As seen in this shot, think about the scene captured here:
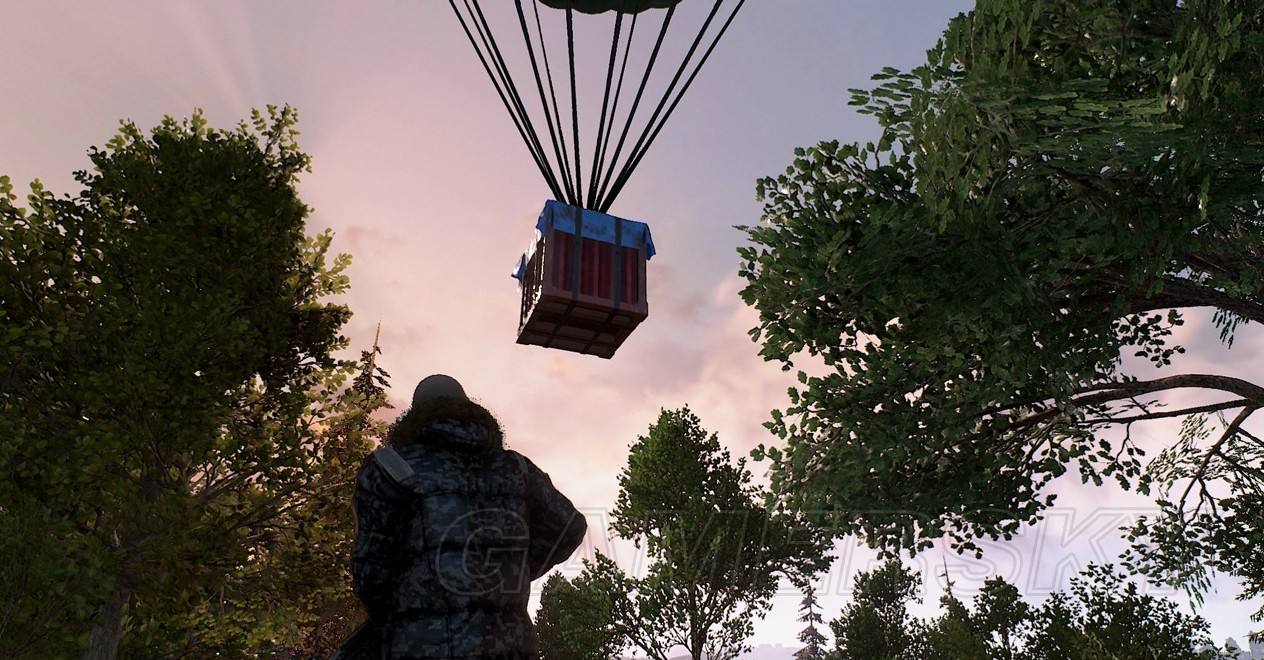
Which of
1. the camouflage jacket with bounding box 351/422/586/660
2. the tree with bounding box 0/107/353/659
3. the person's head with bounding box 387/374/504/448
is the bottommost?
the camouflage jacket with bounding box 351/422/586/660

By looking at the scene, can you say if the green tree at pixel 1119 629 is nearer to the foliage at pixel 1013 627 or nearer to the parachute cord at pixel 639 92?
the foliage at pixel 1013 627

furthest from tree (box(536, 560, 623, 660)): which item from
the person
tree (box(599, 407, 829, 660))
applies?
the person

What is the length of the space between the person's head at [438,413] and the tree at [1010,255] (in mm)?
5160

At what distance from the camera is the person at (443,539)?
3893mm

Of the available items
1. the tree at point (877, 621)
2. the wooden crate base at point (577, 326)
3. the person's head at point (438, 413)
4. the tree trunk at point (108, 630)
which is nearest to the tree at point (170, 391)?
the tree trunk at point (108, 630)

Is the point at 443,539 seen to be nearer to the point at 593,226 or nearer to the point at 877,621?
the point at 593,226

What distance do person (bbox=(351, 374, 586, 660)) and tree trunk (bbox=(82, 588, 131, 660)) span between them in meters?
8.21

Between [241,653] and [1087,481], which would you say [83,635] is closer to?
[241,653]

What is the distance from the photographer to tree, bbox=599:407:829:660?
24000 millimetres

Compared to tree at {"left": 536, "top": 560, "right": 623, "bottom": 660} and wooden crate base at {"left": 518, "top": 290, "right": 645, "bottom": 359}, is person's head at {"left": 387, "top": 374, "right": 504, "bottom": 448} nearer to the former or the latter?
wooden crate base at {"left": 518, "top": 290, "right": 645, "bottom": 359}

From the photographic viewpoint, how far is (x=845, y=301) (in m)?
9.30

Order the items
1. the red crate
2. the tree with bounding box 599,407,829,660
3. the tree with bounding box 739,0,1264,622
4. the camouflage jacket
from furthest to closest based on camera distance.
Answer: the tree with bounding box 599,407,829,660, the red crate, the tree with bounding box 739,0,1264,622, the camouflage jacket

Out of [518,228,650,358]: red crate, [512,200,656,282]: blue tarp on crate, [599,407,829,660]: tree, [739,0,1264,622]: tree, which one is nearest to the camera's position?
[739,0,1264,622]: tree

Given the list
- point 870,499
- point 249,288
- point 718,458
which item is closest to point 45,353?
point 249,288
